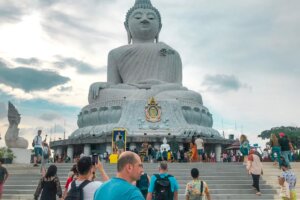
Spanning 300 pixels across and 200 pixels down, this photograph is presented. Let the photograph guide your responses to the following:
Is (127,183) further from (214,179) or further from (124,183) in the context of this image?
(214,179)

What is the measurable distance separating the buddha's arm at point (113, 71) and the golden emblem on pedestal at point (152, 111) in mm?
4910

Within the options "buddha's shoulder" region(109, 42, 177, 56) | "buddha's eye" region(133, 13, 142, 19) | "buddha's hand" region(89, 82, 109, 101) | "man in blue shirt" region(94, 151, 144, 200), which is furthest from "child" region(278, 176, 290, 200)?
"buddha's eye" region(133, 13, 142, 19)

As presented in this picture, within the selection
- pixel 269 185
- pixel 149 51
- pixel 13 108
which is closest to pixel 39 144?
pixel 269 185

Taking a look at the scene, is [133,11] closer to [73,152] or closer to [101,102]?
[101,102]

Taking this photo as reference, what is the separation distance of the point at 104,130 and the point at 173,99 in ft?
17.5

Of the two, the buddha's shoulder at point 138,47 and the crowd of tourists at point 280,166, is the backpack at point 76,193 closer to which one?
the crowd of tourists at point 280,166

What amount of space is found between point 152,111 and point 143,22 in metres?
7.96

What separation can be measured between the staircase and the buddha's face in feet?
63.0

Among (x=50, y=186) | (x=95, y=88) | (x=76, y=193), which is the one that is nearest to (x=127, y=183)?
(x=76, y=193)

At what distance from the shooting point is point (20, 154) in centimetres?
2223

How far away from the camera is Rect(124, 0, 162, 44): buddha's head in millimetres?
30969

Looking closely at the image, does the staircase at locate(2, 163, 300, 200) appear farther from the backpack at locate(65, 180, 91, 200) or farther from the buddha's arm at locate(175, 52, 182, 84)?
the buddha's arm at locate(175, 52, 182, 84)

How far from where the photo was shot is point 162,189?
4.91 m

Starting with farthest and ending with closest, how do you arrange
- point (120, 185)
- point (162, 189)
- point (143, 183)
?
point (143, 183)
point (162, 189)
point (120, 185)
